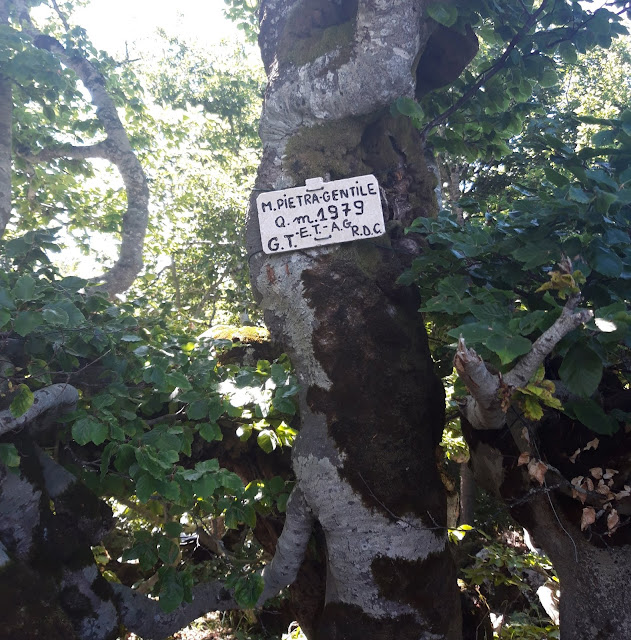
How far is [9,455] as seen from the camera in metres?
1.56

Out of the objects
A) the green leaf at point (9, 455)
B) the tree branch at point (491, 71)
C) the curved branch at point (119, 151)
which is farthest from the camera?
the curved branch at point (119, 151)

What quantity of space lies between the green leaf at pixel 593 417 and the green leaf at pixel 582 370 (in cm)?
15

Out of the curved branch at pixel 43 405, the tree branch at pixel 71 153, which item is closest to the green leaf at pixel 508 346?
the curved branch at pixel 43 405

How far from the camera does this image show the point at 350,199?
2.01 m

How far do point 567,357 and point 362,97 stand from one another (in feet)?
4.71

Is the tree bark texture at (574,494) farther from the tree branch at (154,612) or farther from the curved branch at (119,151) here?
the curved branch at (119,151)

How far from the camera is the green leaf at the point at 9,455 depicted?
1.54 metres

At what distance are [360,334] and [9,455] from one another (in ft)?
4.19

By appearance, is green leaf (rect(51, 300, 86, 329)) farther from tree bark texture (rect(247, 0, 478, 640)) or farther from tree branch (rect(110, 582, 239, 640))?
tree branch (rect(110, 582, 239, 640))

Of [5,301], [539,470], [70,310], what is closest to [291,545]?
[539,470]

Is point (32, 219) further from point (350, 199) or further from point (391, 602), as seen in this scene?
point (391, 602)

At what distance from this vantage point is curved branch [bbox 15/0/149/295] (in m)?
4.07

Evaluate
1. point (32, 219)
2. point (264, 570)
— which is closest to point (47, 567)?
point (264, 570)

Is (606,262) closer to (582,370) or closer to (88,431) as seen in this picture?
(582,370)
